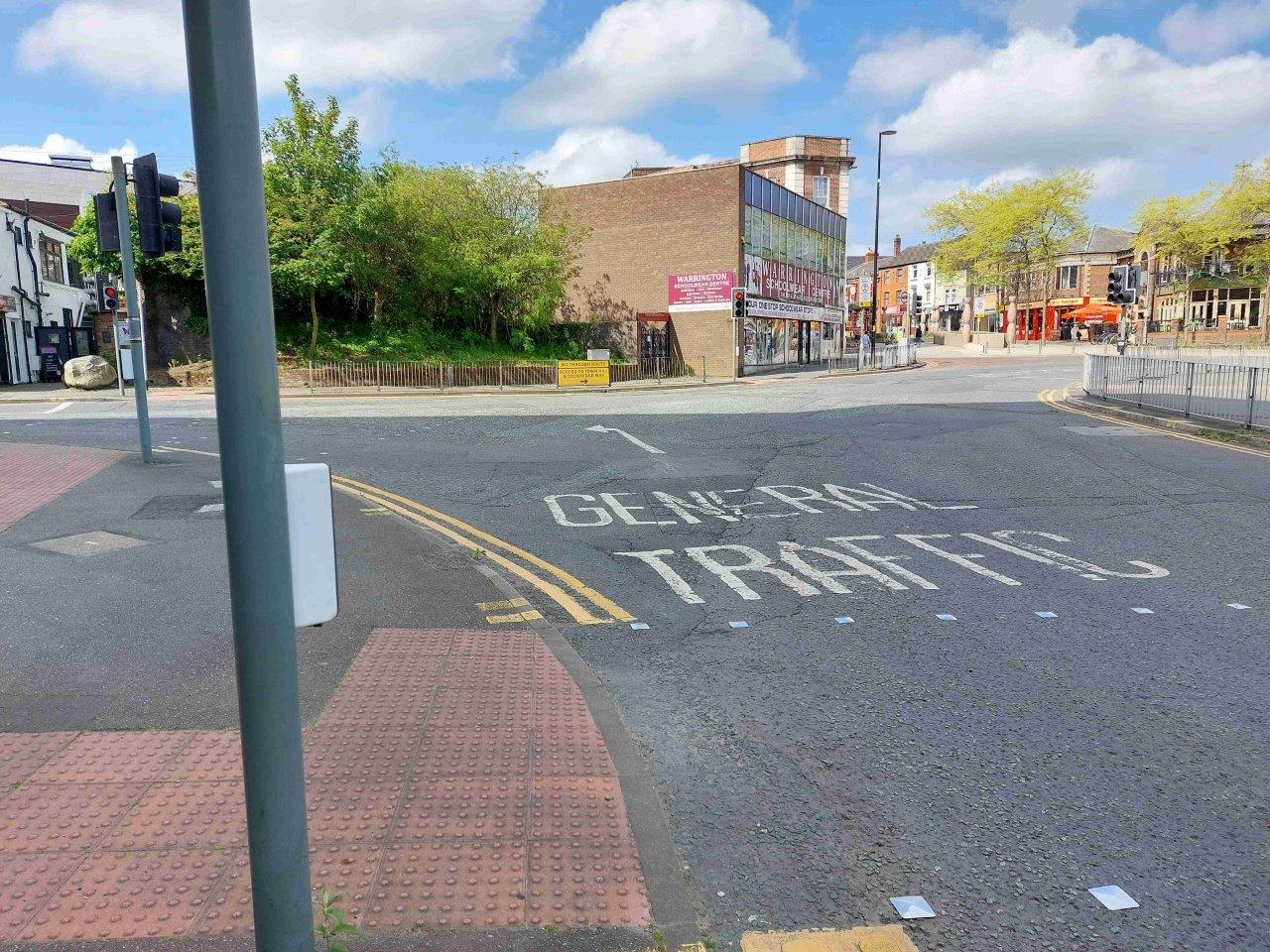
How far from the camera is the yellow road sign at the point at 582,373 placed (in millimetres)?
36062

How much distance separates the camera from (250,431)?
6.61ft

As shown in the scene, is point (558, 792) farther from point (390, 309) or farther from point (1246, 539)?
point (390, 309)

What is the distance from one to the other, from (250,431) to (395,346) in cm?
3803

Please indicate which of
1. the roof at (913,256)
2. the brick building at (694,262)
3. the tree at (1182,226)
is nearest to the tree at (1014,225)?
the tree at (1182,226)

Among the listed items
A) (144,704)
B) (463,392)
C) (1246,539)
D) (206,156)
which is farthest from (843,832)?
(463,392)

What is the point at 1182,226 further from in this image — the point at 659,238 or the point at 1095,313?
the point at 659,238

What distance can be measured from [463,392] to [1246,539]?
27044 millimetres

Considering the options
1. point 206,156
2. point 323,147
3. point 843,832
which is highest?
point 323,147

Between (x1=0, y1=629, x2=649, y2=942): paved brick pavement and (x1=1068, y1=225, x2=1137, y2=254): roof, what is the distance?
9586 cm

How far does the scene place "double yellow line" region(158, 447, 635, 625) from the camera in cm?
680

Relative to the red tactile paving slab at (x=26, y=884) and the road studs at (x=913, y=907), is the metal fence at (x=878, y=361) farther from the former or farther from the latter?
the red tactile paving slab at (x=26, y=884)

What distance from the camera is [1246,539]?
8719 mm

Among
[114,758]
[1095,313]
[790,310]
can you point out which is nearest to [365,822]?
[114,758]

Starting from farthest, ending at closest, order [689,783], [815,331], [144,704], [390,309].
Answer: [815,331], [390,309], [144,704], [689,783]
